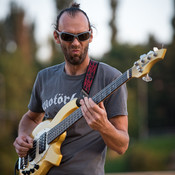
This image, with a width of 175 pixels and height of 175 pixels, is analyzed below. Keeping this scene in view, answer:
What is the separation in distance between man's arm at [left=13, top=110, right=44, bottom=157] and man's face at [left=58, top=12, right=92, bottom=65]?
2.85ft

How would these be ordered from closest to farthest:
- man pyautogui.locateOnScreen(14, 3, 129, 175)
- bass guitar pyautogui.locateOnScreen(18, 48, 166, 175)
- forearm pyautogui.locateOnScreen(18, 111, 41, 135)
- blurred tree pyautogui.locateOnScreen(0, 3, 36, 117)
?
1. bass guitar pyautogui.locateOnScreen(18, 48, 166, 175)
2. man pyautogui.locateOnScreen(14, 3, 129, 175)
3. forearm pyautogui.locateOnScreen(18, 111, 41, 135)
4. blurred tree pyautogui.locateOnScreen(0, 3, 36, 117)

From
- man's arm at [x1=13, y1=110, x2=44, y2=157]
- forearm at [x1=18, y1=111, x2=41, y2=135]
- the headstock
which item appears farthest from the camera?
forearm at [x1=18, y1=111, x2=41, y2=135]

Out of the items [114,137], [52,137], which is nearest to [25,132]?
[52,137]

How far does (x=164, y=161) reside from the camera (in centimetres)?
2578

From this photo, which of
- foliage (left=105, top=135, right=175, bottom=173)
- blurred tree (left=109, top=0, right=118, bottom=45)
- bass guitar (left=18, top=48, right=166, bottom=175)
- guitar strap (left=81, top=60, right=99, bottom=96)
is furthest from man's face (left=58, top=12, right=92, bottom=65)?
blurred tree (left=109, top=0, right=118, bottom=45)

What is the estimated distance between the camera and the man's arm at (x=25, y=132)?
313 centimetres

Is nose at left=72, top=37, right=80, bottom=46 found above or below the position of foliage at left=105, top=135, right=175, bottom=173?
above

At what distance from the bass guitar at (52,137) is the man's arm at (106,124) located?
0.35ft

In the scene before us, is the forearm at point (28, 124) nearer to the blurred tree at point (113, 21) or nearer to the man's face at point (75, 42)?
the man's face at point (75, 42)

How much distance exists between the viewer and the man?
268cm

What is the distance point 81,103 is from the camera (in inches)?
99.3

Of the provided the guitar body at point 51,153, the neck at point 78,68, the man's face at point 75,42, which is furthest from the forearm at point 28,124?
the man's face at point 75,42

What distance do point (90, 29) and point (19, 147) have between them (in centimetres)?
133

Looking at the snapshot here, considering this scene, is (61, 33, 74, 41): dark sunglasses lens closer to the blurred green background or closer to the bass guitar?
the bass guitar
